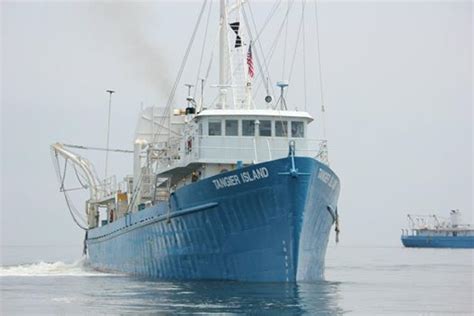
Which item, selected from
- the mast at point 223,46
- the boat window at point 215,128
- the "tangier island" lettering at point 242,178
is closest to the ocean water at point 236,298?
the "tangier island" lettering at point 242,178

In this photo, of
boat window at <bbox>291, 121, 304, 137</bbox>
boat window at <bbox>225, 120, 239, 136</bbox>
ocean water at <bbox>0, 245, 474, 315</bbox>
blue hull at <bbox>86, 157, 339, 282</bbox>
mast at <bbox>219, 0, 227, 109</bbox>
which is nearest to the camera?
ocean water at <bbox>0, 245, 474, 315</bbox>

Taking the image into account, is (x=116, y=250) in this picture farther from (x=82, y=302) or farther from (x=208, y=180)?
(x=82, y=302)

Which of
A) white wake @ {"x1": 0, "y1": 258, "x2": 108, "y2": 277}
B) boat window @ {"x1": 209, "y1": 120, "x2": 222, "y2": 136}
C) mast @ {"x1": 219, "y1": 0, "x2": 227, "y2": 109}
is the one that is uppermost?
mast @ {"x1": 219, "y1": 0, "x2": 227, "y2": 109}

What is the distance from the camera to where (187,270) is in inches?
1309

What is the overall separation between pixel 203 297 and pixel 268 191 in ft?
15.4

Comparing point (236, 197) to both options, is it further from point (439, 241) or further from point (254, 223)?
point (439, 241)

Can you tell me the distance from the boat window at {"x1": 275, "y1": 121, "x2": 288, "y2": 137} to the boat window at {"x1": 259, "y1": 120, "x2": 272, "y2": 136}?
0.28 m

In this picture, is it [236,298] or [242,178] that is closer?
[236,298]

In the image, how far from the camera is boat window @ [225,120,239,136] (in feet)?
110

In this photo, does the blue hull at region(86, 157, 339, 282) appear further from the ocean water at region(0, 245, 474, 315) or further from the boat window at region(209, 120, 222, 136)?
the boat window at region(209, 120, 222, 136)

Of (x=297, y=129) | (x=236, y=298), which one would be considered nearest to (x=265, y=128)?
(x=297, y=129)

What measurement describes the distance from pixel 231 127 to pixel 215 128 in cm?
61

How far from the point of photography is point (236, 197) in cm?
3022

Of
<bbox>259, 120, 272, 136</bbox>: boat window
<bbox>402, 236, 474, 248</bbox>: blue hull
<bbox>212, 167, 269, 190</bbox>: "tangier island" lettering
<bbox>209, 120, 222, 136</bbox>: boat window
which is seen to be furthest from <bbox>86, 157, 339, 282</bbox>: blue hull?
<bbox>402, 236, 474, 248</bbox>: blue hull
